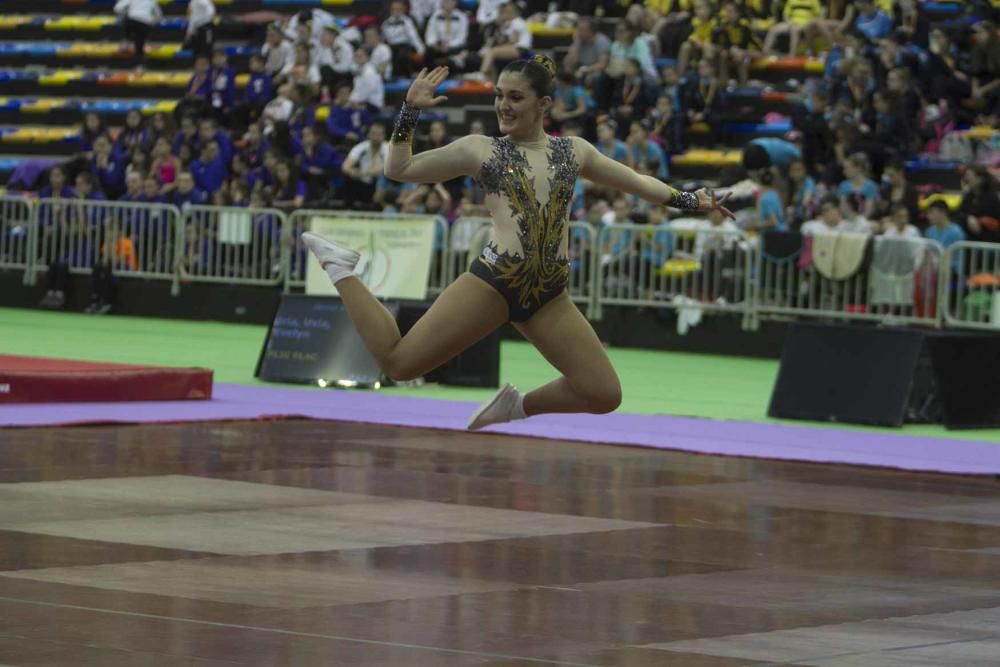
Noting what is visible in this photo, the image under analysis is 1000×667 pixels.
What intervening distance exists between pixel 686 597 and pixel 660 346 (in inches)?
614

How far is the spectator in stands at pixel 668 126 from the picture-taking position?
26156 millimetres

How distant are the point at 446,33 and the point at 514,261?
20530mm

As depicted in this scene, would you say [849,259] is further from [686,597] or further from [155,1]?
[155,1]

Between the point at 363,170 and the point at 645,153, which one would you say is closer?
the point at 645,153

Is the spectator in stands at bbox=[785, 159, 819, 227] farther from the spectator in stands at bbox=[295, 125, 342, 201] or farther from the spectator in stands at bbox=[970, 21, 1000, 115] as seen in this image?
the spectator in stands at bbox=[295, 125, 342, 201]

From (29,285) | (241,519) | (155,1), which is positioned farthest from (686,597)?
(155,1)

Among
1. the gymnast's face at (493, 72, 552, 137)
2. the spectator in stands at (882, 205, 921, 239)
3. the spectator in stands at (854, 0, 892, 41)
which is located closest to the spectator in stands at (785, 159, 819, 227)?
the spectator in stands at (882, 205, 921, 239)

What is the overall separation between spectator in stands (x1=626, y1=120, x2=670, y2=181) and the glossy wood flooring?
11577 mm

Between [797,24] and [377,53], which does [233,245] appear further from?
[797,24]

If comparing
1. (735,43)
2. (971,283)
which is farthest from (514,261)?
(735,43)

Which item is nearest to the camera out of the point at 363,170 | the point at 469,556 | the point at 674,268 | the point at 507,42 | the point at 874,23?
the point at 469,556

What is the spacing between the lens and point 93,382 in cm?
1497

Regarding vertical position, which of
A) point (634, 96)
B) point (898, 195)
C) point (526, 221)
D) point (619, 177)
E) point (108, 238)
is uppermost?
point (619, 177)

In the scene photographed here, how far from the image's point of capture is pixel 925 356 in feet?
51.6
